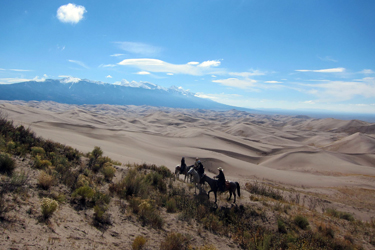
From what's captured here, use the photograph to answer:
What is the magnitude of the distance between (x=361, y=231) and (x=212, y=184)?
217 inches

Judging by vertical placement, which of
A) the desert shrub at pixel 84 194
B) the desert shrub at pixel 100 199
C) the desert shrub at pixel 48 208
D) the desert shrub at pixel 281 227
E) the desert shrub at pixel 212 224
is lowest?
the desert shrub at pixel 281 227

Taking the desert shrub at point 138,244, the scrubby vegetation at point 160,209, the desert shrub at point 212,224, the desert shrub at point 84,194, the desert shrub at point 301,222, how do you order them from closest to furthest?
the desert shrub at point 138,244
the scrubby vegetation at point 160,209
the desert shrub at point 84,194
the desert shrub at point 212,224
the desert shrub at point 301,222

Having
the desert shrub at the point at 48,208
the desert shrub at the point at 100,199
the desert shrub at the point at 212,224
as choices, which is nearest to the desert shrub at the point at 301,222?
the desert shrub at the point at 212,224

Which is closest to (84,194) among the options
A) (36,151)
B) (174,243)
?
(174,243)

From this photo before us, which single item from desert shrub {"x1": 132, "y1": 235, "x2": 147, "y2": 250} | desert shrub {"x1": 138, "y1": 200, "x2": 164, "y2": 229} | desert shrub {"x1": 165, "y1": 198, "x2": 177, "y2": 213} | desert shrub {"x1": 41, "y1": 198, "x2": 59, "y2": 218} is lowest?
desert shrub {"x1": 165, "y1": 198, "x2": 177, "y2": 213}

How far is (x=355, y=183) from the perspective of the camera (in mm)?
18125

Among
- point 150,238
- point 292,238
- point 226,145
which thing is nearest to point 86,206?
point 150,238

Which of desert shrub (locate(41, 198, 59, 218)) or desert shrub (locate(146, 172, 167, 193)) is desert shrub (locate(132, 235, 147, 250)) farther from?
desert shrub (locate(146, 172, 167, 193))

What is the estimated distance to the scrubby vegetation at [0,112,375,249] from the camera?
4.86 metres

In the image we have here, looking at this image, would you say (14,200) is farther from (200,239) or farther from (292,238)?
(292,238)

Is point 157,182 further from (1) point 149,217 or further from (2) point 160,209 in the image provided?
(1) point 149,217

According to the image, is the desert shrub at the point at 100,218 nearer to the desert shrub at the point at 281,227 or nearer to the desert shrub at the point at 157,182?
the desert shrub at the point at 157,182

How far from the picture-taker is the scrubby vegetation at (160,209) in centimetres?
486

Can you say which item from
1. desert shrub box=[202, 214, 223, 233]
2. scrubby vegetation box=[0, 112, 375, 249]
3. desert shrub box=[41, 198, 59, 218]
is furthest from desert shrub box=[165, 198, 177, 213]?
desert shrub box=[41, 198, 59, 218]
